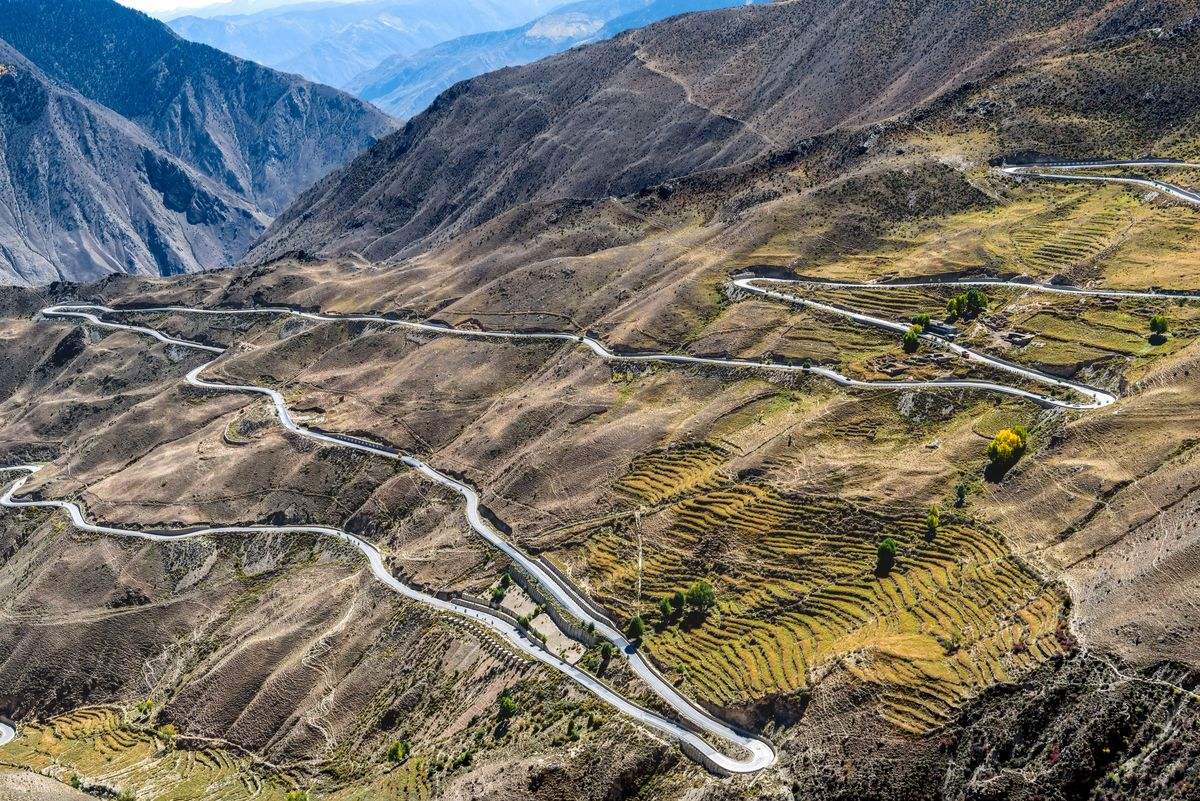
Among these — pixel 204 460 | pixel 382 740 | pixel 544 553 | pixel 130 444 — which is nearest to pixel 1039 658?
pixel 544 553

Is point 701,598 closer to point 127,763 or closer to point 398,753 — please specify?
point 398,753

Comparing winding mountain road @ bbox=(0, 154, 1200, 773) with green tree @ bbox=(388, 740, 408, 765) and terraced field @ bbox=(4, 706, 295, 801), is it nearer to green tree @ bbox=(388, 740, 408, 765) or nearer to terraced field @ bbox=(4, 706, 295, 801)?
terraced field @ bbox=(4, 706, 295, 801)

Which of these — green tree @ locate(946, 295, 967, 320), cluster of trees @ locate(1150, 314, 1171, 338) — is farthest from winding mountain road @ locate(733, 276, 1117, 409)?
cluster of trees @ locate(1150, 314, 1171, 338)

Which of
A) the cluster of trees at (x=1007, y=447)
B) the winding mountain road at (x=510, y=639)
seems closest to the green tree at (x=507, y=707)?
the winding mountain road at (x=510, y=639)

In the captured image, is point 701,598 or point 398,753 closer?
point 701,598

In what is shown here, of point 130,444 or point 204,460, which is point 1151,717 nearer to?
point 204,460

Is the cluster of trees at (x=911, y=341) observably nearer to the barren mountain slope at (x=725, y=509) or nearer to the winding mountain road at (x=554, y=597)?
the barren mountain slope at (x=725, y=509)

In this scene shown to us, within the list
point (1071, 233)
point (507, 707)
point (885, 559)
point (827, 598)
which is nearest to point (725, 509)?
point (827, 598)
